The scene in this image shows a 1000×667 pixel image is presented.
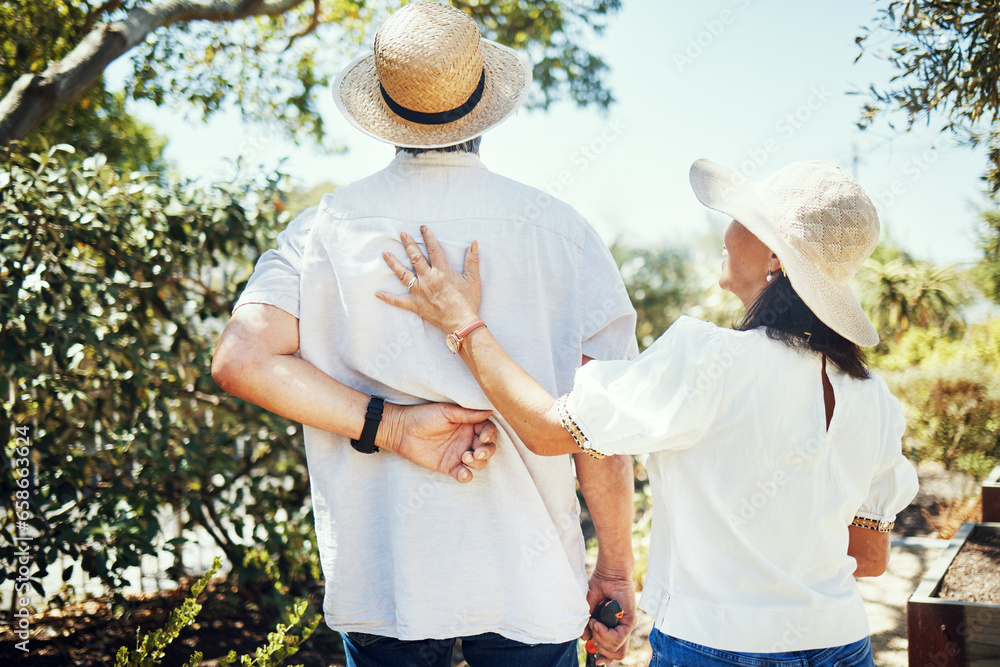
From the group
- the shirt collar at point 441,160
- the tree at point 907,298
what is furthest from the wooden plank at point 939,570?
the tree at point 907,298

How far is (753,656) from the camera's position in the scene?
1.37 metres

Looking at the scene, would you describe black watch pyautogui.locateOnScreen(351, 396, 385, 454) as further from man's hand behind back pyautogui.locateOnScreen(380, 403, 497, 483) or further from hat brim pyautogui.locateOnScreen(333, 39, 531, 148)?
hat brim pyautogui.locateOnScreen(333, 39, 531, 148)

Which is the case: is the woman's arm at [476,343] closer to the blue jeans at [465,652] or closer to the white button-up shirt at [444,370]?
the white button-up shirt at [444,370]

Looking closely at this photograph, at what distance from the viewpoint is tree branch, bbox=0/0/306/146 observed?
3395 millimetres

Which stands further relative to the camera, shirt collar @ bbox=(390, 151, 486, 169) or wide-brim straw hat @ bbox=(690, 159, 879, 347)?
shirt collar @ bbox=(390, 151, 486, 169)

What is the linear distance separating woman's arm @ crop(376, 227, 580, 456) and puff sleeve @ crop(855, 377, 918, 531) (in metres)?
0.70

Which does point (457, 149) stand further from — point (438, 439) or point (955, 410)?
point (955, 410)

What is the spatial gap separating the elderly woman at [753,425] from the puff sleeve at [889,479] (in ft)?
0.17

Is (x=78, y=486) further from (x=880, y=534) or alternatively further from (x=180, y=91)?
(x=180, y=91)

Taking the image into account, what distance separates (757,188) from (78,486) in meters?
2.86

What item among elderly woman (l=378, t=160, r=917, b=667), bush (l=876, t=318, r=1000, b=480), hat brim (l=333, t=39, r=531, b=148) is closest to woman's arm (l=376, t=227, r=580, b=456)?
elderly woman (l=378, t=160, r=917, b=667)

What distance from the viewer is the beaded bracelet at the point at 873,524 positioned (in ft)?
5.32

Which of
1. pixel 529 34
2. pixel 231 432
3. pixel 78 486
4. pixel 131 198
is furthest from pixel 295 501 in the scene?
pixel 529 34

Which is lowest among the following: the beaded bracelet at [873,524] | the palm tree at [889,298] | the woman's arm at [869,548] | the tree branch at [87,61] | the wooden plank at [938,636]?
the palm tree at [889,298]
